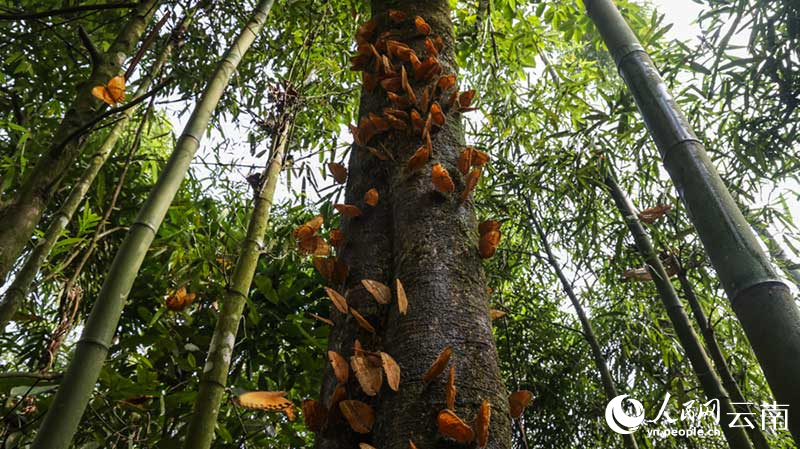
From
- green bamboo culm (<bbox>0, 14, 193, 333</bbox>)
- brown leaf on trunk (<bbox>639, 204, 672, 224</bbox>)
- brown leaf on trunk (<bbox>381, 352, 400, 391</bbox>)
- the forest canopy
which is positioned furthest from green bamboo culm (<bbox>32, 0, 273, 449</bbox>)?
brown leaf on trunk (<bbox>639, 204, 672, 224</bbox>)

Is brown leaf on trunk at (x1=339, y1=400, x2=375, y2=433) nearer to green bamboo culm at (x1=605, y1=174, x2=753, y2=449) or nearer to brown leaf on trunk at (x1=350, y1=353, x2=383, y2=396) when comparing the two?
brown leaf on trunk at (x1=350, y1=353, x2=383, y2=396)

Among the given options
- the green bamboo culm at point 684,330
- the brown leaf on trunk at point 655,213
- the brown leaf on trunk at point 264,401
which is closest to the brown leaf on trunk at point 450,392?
the brown leaf on trunk at point 264,401

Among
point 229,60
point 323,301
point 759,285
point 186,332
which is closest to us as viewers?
Result: point 759,285

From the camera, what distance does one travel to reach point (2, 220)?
957 mm

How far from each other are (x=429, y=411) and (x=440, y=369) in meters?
0.05

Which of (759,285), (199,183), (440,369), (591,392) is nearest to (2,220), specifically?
(440,369)

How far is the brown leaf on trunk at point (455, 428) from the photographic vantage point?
585 mm

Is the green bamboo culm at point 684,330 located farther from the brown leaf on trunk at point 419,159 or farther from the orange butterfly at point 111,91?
the orange butterfly at point 111,91

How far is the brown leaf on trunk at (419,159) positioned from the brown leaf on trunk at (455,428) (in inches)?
19.5

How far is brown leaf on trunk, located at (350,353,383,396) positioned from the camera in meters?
0.68

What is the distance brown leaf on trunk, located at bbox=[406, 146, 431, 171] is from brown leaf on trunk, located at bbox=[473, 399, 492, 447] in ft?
1.60

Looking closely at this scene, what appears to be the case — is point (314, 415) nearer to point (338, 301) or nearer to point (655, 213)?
point (338, 301)

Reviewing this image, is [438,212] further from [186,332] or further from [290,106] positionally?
[186,332]

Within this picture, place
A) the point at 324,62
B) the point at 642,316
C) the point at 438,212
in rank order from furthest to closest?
the point at 642,316 < the point at 324,62 < the point at 438,212
